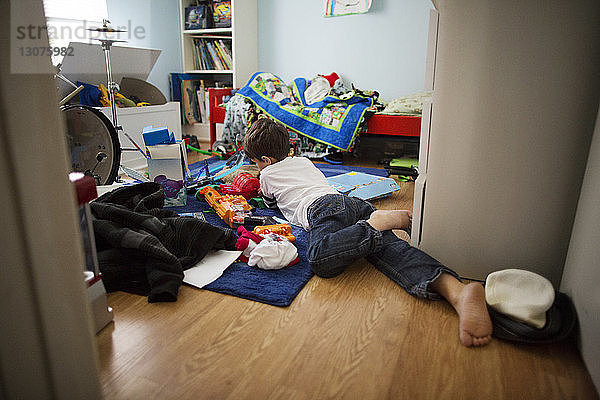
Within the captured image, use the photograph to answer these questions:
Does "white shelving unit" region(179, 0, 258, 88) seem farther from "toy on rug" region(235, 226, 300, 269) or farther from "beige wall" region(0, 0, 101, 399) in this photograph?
"beige wall" region(0, 0, 101, 399)

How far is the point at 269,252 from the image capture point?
4.13 ft

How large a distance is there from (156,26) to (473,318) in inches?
145

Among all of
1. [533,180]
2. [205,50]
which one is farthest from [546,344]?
[205,50]

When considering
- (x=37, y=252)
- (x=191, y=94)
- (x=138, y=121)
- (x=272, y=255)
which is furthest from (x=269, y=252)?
(x=191, y=94)

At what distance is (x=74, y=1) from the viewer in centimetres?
289

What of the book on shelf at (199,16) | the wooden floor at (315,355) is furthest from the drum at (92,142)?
the book on shelf at (199,16)

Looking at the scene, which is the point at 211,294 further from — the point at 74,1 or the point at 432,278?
the point at 74,1

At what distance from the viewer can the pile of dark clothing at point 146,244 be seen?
112 cm

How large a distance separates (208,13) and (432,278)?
11.3ft

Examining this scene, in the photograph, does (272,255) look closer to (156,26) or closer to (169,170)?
(169,170)

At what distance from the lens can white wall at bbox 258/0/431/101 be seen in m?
3.26

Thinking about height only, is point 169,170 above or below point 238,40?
below

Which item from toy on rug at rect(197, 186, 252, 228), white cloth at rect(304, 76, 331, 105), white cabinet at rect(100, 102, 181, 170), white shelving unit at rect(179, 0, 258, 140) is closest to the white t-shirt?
toy on rug at rect(197, 186, 252, 228)

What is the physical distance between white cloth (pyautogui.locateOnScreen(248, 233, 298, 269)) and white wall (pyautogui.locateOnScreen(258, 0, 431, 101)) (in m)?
2.46
